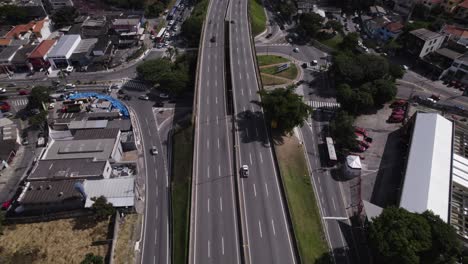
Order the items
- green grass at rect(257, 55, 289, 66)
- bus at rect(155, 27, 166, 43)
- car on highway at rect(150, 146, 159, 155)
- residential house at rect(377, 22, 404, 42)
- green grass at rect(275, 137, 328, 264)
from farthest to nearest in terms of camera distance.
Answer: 1. bus at rect(155, 27, 166, 43)
2. residential house at rect(377, 22, 404, 42)
3. green grass at rect(257, 55, 289, 66)
4. car on highway at rect(150, 146, 159, 155)
5. green grass at rect(275, 137, 328, 264)

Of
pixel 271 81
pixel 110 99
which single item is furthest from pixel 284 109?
pixel 110 99

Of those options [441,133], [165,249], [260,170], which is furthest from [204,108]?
[441,133]

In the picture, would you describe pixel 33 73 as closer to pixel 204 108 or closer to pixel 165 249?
pixel 204 108

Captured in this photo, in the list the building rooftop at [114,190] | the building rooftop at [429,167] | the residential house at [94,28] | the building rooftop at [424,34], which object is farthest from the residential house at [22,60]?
the building rooftop at [424,34]

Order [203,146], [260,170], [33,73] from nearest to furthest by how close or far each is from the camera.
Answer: [260,170] < [203,146] < [33,73]

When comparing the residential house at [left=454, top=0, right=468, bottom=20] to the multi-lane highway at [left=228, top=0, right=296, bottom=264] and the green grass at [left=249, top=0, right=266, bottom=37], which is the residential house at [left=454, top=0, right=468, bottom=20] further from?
the multi-lane highway at [left=228, top=0, right=296, bottom=264]

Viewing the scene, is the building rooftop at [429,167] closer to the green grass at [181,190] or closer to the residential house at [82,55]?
the green grass at [181,190]

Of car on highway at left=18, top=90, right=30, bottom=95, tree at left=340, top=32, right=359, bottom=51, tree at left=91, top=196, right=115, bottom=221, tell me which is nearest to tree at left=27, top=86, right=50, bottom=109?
car on highway at left=18, top=90, right=30, bottom=95
